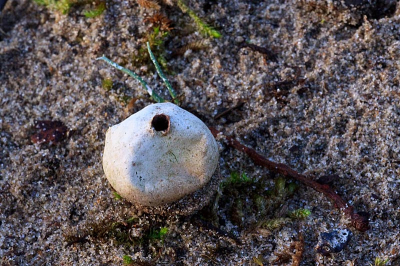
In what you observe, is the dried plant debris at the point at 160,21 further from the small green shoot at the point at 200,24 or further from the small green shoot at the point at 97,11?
the small green shoot at the point at 97,11

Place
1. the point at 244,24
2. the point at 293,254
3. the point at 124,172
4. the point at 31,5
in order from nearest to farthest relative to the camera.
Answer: the point at 124,172 < the point at 293,254 < the point at 244,24 < the point at 31,5

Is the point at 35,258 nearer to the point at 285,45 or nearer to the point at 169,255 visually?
the point at 169,255

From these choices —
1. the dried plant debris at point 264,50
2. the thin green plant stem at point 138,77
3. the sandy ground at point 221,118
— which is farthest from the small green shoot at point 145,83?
the dried plant debris at point 264,50

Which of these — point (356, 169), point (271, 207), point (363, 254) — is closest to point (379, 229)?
point (363, 254)

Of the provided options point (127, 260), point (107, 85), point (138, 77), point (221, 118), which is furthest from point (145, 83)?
point (127, 260)

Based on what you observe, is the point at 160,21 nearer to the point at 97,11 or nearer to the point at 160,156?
the point at 97,11

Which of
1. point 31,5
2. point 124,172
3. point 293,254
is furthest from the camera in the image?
point 31,5

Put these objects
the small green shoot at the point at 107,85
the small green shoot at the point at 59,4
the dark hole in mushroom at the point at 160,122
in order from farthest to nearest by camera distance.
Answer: the small green shoot at the point at 59,4
the small green shoot at the point at 107,85
the dark hole in mushroom at the point at 160,122
